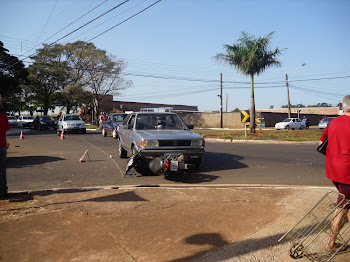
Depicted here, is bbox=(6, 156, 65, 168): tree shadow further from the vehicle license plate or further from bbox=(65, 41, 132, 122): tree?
bbox=(65, 41, 132, 122): tree

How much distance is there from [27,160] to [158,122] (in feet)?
16.0

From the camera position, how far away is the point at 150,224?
14.0 ft

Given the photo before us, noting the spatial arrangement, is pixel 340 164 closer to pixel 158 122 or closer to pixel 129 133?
pixel 158 122

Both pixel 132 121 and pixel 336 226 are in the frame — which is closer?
pixel 336 226

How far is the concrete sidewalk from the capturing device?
343cm

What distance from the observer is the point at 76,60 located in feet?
151

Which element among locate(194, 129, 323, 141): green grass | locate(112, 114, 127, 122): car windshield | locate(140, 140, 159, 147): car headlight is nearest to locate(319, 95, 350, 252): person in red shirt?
locate(140, 140, 159, 147): car headlight

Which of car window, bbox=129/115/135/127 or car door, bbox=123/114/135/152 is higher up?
car window, bbox=129/115/135/127

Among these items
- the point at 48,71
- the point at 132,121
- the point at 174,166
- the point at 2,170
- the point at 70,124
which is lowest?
the point at 174,166

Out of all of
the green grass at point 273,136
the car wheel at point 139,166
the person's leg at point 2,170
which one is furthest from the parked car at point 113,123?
the person's leg at point 2,170

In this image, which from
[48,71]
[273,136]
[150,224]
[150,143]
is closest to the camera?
[150,224]

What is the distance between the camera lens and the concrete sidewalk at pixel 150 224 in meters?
3.43

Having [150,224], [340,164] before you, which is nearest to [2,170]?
[150,224]

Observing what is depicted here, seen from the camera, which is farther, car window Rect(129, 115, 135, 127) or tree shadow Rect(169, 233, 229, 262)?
car window Rect(129, 115, 135, 127)
